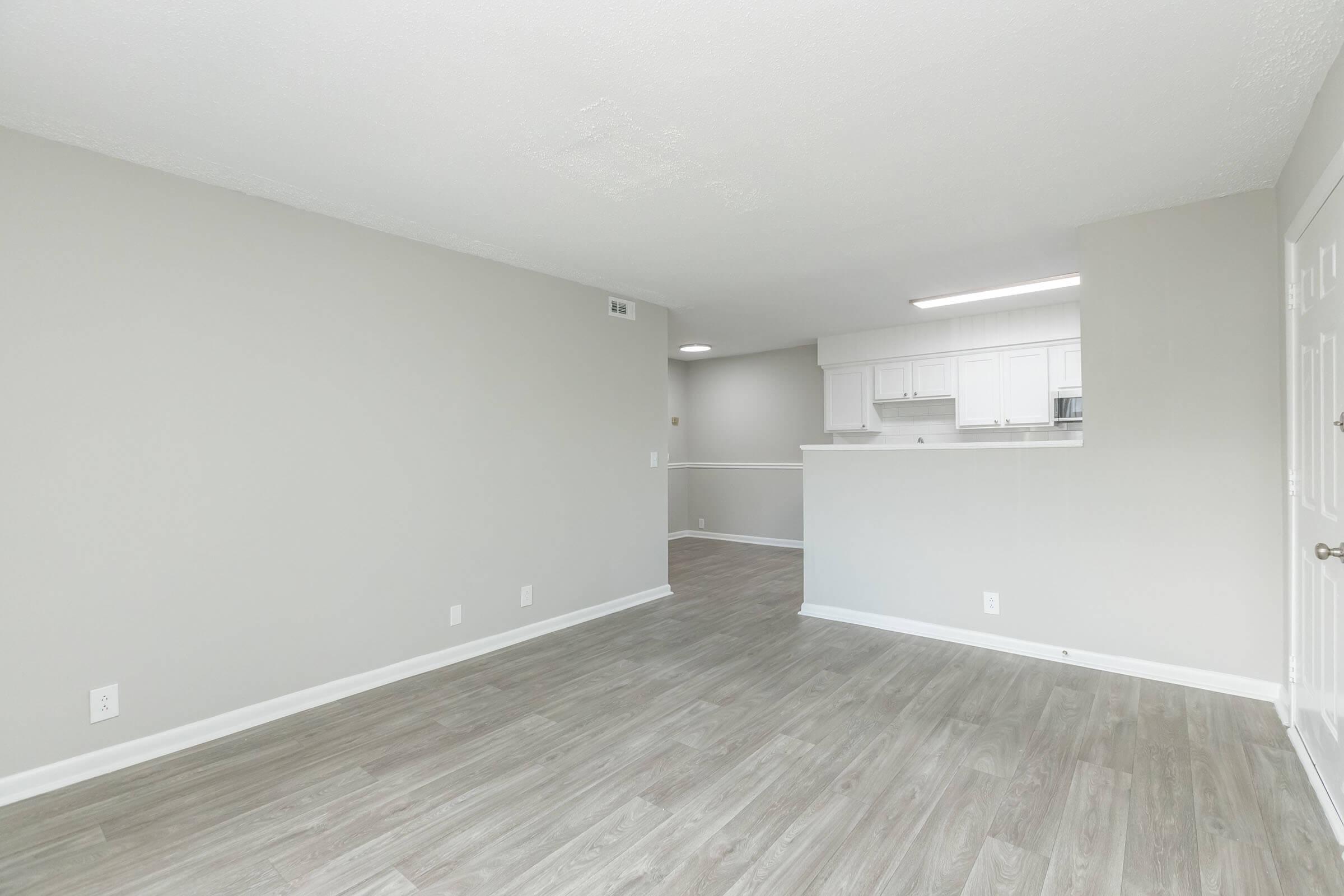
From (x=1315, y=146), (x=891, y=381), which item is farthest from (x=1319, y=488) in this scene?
(x=891, y=381)

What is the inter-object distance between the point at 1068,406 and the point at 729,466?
12.9 feet

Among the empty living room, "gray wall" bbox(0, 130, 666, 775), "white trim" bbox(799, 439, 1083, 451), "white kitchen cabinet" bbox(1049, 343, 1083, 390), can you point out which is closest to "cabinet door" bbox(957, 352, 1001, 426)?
"white kitchen cabinet" bbox(1049, 343, 1083, 390)

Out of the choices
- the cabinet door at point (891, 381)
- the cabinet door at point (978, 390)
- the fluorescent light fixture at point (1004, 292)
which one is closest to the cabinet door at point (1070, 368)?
the cabinet door at point (978, 390)

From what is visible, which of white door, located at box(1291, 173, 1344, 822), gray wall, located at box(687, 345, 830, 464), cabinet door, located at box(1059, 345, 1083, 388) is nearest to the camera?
white door, located at box(1291, 173, 1344, 822)

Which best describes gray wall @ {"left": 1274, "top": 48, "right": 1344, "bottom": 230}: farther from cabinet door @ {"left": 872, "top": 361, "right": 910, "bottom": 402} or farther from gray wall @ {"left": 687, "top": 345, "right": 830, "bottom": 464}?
gray wall @ {"left": 687, "top": 345, "right": 830, "bottom": 464}

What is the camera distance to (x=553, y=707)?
3109 millimetres

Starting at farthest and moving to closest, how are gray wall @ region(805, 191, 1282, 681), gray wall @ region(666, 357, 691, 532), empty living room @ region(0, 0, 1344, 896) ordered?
1. gray wall @ region(666, 357, 691, 532)
2. gray wall @ region(805, 191, 1282, 681)
3. empty living room @ region(0, 0, 1344, 896)

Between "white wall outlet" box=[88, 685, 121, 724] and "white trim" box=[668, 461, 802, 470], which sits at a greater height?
"white trim" box=[668, 461, 802, 470]

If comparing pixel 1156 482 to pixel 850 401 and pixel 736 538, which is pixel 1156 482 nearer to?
pixel 850 401

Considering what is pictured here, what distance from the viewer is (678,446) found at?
8.70 m

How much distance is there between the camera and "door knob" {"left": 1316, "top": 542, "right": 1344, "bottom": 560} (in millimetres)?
1938

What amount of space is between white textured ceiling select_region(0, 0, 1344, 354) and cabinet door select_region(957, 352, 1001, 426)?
2.48 meters

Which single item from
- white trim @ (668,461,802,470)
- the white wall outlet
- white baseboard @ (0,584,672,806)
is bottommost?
white baseboard @ (0,584,672,806)

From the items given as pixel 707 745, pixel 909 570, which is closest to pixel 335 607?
pixel 707 745
